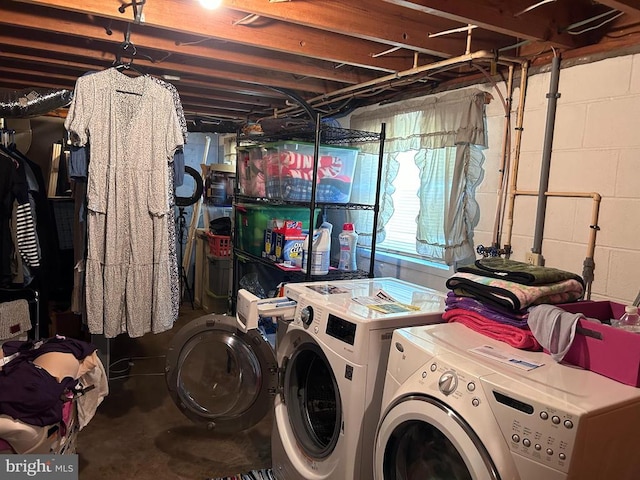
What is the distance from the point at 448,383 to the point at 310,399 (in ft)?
3.18

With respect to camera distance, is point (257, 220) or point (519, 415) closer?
point (519, 415)

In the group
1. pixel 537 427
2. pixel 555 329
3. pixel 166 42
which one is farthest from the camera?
pixel 166 42

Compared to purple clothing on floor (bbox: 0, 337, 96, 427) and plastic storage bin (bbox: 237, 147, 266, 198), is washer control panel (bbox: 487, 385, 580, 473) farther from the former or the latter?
plastic storage bin (bbox: 237, 147, 266, 198)

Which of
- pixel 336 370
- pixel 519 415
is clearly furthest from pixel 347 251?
pixel 519 415

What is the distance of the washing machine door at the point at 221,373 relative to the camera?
2049mm

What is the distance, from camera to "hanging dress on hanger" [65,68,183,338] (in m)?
2.23

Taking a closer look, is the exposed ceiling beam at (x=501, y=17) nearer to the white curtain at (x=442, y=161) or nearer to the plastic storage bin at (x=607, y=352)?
the white curtain at (x=442, y=161)

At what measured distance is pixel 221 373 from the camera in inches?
84.5

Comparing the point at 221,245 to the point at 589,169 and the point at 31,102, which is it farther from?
the point at 589,169

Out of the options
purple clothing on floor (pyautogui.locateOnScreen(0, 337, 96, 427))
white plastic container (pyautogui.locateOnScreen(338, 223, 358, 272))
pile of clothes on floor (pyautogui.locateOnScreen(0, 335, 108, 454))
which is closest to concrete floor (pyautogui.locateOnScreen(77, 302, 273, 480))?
pile of clothes on floor (pyautogui.locateOnScreen(0, 335, 108, 454))

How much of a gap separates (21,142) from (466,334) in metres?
4.11

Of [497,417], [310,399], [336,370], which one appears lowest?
[310,399]

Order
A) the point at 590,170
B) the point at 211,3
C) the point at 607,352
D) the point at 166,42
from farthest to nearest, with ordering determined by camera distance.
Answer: the point at 166,42, the point at 590,170, the point at 211,3, the point at 607,352

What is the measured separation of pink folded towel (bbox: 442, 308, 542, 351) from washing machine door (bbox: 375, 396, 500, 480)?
37 cm
